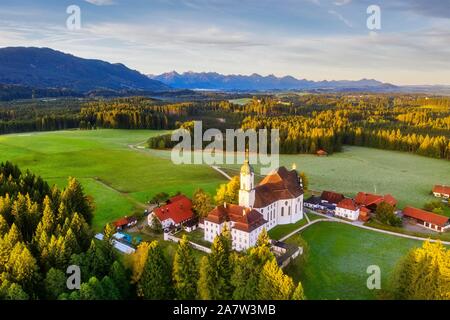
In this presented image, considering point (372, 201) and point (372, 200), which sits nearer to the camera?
point (372, 201)

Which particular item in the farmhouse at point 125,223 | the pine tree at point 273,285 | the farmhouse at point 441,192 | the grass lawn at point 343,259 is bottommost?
the grass lawn at point 343,259

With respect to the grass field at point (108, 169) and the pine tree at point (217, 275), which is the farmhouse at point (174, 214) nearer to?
the grass field at point (108, 169)

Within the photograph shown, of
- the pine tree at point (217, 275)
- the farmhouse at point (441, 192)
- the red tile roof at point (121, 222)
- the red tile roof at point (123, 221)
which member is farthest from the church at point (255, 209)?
the farmhouse at point (441, 192)

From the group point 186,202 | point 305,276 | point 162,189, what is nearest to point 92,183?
point 162,189

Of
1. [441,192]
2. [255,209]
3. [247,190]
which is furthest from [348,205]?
[441,192]

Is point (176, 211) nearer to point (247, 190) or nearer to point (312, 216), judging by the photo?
point (247, 190)
